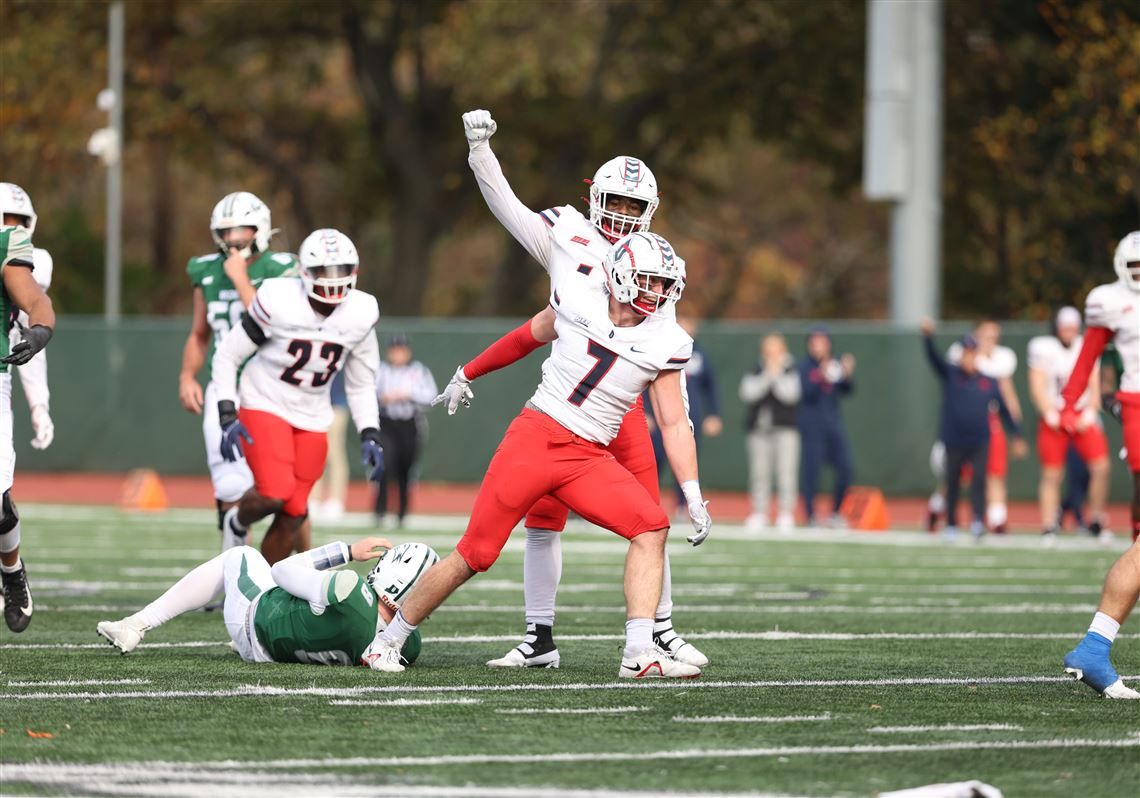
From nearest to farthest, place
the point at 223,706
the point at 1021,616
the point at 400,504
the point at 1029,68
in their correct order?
the point at 223,706, the point at 1021,616, the point at 400,504, the point at 1029,68

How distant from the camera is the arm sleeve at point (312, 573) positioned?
7766 millimetres

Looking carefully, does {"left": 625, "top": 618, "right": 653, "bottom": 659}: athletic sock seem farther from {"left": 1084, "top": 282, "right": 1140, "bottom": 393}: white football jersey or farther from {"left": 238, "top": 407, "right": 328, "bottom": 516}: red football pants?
{"left": 1084, "top": 282, "right": 1140, "bottom": 393}: white football jersey

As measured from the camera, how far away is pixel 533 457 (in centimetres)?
783

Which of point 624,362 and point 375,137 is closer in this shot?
point 624,362

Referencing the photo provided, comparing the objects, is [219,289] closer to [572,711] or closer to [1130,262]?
[572,711]

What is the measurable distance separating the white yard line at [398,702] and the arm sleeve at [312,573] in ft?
2.68

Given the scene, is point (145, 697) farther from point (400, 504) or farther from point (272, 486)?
point (400, 504)

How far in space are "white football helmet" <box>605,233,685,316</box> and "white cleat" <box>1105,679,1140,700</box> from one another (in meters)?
2.14

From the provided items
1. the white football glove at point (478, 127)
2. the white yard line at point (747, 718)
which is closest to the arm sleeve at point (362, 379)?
the white football glove at point (478, 127)

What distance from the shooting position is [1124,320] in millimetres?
10273

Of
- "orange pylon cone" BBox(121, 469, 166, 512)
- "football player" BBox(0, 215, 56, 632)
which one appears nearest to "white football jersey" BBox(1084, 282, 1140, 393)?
"football player" BBox(0, 215, 56, 632)

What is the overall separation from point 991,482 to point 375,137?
1859 centimetres

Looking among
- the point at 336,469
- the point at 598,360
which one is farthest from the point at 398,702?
the point at 336,469

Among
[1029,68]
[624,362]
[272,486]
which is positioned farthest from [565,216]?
[1029,68]
